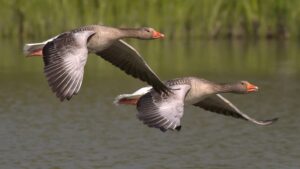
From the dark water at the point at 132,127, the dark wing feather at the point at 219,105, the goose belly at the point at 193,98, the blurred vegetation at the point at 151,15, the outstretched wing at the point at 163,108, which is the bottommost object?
the blurred vegetation at the point at 151,15

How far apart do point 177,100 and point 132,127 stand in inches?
213

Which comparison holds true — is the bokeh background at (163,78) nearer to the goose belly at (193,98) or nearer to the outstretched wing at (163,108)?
the goose belly at (193,98)

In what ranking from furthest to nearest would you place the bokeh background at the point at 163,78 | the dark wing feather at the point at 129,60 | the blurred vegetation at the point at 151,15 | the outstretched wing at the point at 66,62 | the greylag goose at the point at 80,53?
the blurred vegetation at the point at 151,15, the bokeh background at the point at 163,78, the dark wing feather at the point at 129,60, the greylag goose at the point at 80,53, the outstretched wing at the point at 66,62

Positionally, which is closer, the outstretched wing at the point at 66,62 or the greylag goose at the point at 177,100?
the outstretched wing at the point at 66,62

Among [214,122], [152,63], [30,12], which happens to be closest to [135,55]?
[214,122]

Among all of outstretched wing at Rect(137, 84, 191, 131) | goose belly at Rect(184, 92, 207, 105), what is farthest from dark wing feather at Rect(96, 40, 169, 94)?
outstretched wing at Rect(137, 84, 191, 131)

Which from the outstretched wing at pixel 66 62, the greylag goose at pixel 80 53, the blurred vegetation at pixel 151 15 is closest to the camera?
the outstretched wing at pixel 66 62

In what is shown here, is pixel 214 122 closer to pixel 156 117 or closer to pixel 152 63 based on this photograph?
pixel 156 117

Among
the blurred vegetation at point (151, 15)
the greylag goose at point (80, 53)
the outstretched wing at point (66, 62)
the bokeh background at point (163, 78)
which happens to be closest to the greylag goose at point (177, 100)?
the greylag goose at point (80, 53)

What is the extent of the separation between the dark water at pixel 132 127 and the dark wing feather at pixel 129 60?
1302 mm

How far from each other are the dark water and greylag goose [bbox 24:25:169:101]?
147cm

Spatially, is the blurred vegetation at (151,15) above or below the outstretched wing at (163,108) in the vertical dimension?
below

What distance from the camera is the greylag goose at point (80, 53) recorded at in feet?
48.5

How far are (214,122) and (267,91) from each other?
14.7 ft
